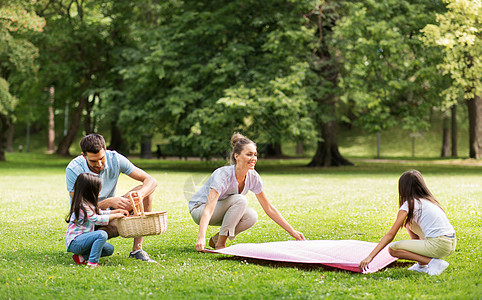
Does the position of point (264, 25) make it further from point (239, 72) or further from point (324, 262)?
point (324, 262)

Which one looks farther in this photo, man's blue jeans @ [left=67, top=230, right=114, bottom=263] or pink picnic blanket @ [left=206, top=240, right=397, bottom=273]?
pink picnic blanket @ [left=206, top=240, right=397, bottom=273]

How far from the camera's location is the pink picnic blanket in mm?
6520

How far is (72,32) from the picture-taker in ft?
108

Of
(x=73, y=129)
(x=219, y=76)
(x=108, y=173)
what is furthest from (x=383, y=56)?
(x=73, y=129)

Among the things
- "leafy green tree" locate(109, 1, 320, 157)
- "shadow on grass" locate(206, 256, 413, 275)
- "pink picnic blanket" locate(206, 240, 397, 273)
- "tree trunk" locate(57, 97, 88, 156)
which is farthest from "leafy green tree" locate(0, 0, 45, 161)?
"shadow on grass" locate(206, 256, 413, 275)

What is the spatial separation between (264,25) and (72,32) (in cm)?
1185

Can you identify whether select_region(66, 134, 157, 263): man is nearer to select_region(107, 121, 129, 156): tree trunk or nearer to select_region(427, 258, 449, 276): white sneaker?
select_region(427, 258, 449, 276): white sneaker

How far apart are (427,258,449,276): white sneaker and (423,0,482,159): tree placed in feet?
54.4

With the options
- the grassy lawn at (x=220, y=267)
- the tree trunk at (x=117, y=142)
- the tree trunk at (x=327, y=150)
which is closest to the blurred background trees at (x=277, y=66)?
the tree trunk at (x=327, y=150)

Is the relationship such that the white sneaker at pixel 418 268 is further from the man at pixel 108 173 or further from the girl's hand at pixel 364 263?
the man at pixel 108 173

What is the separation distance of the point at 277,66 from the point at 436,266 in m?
19.6

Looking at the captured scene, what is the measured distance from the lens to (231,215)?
754cm

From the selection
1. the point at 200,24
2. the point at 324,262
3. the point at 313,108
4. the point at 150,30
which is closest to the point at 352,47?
the point at 313,108

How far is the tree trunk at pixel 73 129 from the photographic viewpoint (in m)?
38.0
